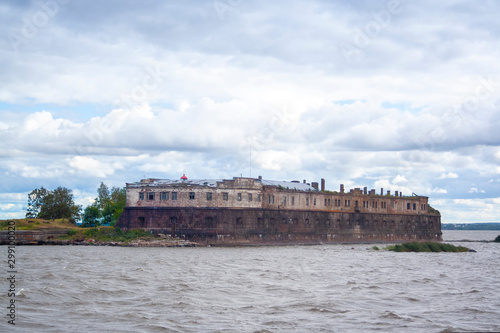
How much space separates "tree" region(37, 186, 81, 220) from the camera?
277ft

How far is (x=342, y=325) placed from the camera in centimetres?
2006

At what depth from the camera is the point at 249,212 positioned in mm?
68375

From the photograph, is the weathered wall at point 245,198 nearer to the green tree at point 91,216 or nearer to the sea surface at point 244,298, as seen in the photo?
the green tree at point 91,216

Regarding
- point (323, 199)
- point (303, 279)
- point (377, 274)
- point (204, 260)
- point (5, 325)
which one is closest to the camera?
point (5, 325)

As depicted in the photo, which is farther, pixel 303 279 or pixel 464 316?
pixel 303 279

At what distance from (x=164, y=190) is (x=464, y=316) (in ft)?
156

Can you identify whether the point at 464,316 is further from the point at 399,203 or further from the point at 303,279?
the point at 399,203

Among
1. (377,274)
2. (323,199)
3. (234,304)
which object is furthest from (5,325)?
(323,199)

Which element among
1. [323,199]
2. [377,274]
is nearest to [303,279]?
[377,274]

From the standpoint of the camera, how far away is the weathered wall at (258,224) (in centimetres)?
6512

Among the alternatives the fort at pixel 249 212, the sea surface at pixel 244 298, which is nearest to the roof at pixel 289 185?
the fort at pixel 249 212

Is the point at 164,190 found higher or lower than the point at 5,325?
higher

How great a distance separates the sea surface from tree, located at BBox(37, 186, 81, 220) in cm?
4577

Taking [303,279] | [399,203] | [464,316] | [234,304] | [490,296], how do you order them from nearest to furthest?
[464,316] → [234,304] → [490,296] → [303,279] → [399,203]
